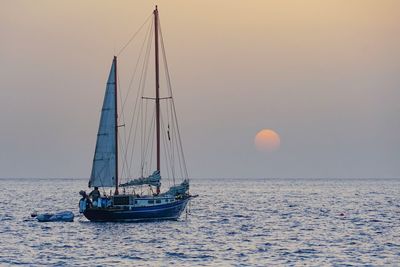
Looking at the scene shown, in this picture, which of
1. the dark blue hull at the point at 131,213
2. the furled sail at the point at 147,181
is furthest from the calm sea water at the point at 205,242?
the furled sail at the point at 147,181

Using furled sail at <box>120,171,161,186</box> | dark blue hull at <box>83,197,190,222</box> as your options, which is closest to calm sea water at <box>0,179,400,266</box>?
dark blue hull at <box>83,197,190,222</box>

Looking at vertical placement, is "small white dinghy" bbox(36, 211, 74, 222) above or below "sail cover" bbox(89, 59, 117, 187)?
below

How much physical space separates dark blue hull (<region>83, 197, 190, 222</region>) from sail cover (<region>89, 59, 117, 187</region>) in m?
3.29

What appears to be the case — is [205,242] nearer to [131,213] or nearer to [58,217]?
[131,213]

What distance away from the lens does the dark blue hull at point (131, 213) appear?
80750 mm

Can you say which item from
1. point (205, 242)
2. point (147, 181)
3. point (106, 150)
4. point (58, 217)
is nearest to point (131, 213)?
point (147, 181)

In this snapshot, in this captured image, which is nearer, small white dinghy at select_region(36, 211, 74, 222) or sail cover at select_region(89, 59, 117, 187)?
sail cover at select_region(89, 59, 117, 187)

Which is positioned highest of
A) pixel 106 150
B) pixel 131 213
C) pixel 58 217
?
pixel 106 150

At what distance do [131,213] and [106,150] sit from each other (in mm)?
6952

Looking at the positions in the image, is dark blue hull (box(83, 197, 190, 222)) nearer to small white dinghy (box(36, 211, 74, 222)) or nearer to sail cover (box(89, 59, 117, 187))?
sail cover (box(89, 59, 117, 187))

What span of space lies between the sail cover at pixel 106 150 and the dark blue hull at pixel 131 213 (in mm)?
3286

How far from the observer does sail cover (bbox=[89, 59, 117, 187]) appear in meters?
83.9

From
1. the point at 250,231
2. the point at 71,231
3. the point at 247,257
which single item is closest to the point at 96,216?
the point at 71,231

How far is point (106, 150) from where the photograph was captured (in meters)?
84.2
